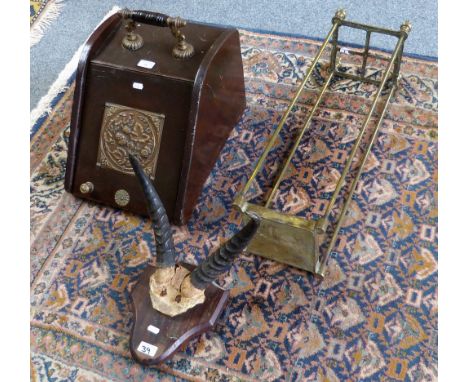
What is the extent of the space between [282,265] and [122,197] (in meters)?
0.70

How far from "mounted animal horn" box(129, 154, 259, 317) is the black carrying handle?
759 millimetres

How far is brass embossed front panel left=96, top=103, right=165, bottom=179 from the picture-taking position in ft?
7.36

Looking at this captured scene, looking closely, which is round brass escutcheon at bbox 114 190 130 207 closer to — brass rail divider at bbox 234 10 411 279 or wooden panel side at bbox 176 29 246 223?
wooden panel side at bbox 176 29 246 223

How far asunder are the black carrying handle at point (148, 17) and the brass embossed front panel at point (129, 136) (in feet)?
1.11

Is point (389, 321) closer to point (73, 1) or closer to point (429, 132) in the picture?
point (429, 132)

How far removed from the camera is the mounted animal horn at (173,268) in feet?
5.37

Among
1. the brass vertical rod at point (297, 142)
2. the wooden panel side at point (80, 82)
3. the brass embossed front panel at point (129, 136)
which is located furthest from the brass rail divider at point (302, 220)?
the wooden panel side at point (80, 82)

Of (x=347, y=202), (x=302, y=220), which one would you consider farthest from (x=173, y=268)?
(x=347, y=202)

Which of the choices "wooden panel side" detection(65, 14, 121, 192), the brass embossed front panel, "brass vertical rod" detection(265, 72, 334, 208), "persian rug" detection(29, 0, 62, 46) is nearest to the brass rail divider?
"brass vertical rod" detection(265, 72, 334, 208)

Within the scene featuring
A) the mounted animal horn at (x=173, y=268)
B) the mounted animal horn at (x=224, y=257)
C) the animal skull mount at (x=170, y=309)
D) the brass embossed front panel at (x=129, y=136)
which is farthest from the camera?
the brass embossed front panel at (x=129, y=136)

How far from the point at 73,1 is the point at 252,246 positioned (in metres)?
1.98

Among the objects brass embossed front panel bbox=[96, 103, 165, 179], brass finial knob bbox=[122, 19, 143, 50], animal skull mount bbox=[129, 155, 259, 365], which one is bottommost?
animal skull mount bbox=[129, 155, 259, 365]

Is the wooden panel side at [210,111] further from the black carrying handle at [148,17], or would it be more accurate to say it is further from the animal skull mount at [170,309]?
the animal skull mount at [170,309]

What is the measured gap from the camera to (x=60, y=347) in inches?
81.0
